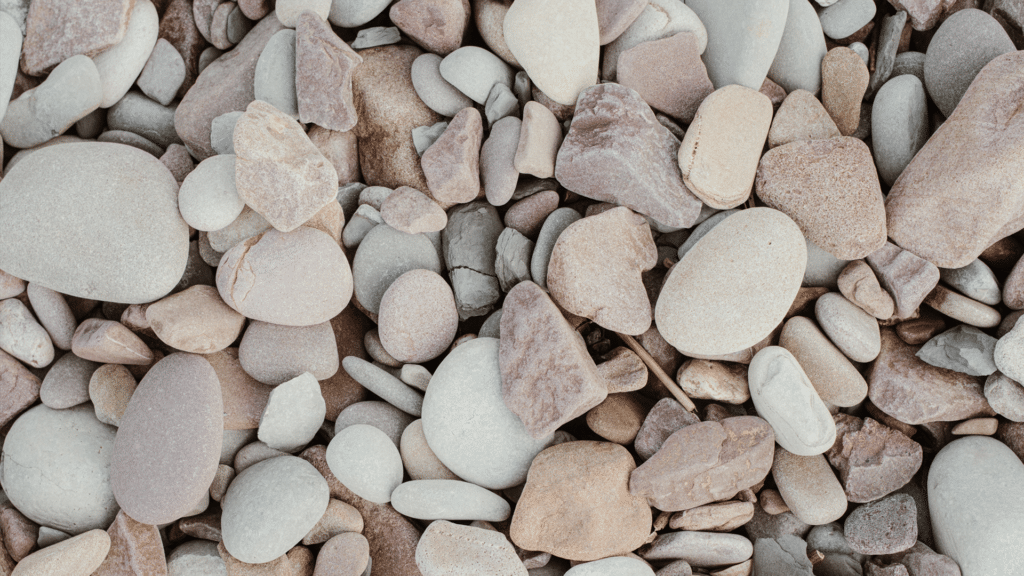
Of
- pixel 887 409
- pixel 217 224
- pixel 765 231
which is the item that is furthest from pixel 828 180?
pixel 217 224

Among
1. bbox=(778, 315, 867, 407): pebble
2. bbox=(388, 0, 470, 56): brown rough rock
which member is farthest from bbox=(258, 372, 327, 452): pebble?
bbox=(778, 315, 867, 407): pebble

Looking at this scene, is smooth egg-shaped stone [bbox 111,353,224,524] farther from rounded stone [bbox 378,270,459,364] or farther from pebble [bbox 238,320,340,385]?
rounded stone [bbox 378,270,459,364]

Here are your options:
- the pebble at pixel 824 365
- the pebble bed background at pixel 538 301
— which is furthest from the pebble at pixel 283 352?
the pebble at pixel 824 365

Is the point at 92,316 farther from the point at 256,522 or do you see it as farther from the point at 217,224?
the point at 256,522

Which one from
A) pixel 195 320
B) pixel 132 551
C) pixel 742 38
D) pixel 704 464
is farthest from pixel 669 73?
pixel 132 551

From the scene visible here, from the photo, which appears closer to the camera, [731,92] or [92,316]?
[731,92]

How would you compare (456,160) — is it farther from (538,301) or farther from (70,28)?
(70,28)
